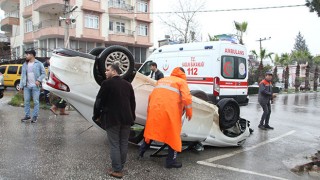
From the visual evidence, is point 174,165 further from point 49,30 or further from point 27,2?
point 27,2

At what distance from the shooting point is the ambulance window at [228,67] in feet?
35.4

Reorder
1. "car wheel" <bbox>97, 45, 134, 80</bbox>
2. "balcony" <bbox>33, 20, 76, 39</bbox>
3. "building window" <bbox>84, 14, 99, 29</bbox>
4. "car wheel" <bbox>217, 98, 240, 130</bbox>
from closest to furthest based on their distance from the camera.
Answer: "car wheel" <bbox>97, 45, 134, 80</bbox>, "car wheel" <bbox>217, 98, 240, 130</bbox>, "balcony" <bbox>33, 20, 76, 39</bbox>, "building window" <bbox>84, 14, 99, 29</bbox>

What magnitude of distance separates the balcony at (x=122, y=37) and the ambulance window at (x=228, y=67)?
83.5ft

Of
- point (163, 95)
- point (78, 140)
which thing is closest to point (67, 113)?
point (78, 140)

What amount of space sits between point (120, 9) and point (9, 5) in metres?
17.3

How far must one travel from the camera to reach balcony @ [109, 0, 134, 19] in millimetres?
35659

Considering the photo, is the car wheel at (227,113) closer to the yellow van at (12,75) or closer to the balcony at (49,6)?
the yellow van at (12,75)

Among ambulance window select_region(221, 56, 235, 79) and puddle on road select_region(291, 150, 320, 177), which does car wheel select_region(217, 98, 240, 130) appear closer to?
puddle on road select_region(291, 150, 320, 177)

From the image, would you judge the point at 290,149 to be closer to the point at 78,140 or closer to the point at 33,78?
the point at 78,140

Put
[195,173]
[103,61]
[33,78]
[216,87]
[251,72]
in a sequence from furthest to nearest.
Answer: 1. [251,72]
2. [216,87]
3. [33,78]
4. [103,61]
5. [195,173]

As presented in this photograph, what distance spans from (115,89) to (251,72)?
109 ft

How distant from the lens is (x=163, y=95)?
17.0ft

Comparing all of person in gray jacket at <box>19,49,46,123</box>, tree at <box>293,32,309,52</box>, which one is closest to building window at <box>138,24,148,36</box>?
person in gray jacket at <box>19,49,46,123</box>

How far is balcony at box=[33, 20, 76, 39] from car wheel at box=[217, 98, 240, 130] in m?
27.4
